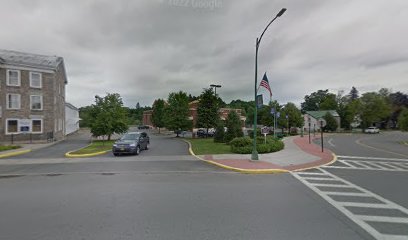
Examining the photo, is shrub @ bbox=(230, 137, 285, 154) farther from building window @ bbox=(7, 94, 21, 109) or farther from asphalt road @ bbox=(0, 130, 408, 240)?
building window @ bbox=(7, 94, 21, 109)

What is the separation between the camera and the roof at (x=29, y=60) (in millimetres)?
27828

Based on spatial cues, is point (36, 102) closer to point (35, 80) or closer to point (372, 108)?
point (35, 80)

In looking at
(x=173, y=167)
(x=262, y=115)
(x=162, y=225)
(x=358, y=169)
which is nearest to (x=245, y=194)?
(x=162, y=225)

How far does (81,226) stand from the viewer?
5.09 m

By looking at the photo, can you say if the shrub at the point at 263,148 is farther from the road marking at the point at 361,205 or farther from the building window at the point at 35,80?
the building window at the point at 35,80

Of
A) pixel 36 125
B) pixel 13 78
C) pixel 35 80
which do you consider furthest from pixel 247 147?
pixel 13 78

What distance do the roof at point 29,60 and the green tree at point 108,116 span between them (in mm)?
8024

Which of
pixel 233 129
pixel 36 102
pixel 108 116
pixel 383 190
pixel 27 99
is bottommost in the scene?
pixel 383 190

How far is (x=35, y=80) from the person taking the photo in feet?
96.3

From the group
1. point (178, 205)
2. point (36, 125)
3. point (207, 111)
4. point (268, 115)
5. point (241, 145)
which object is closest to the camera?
point (178, 205)

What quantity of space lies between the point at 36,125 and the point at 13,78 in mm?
6018

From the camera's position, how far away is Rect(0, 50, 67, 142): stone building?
27.5 m

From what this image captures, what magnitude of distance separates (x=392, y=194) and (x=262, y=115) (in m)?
46.6

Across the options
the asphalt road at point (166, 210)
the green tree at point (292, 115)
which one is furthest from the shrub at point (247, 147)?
the green tree at point (292, 115)
